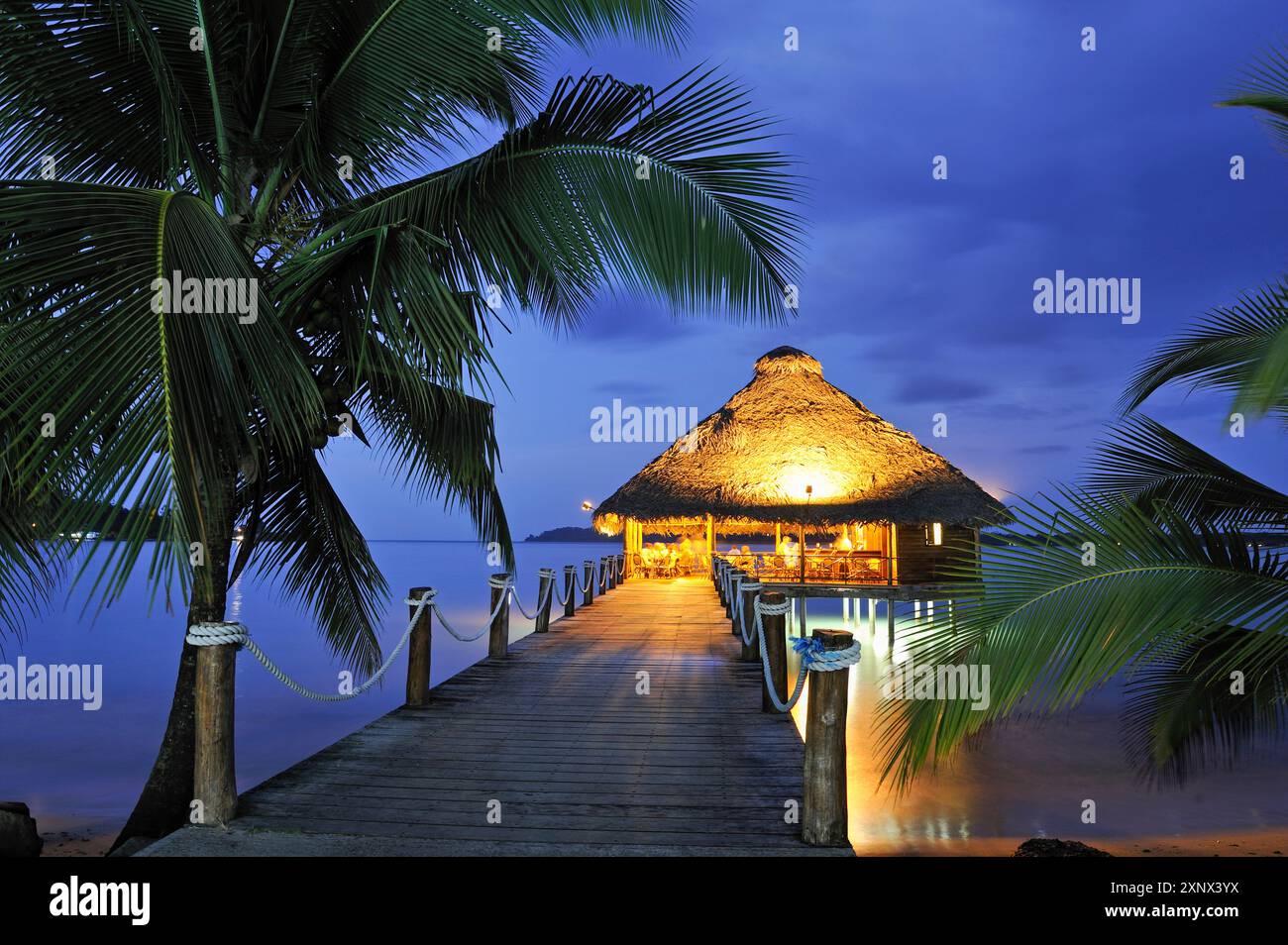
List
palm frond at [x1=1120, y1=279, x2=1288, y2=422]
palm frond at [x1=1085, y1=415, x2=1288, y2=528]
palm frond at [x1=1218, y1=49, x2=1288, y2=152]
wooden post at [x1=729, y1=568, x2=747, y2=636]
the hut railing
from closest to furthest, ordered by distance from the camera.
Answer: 1. palm frond at [x1=1218, y1=49, x2=1288, y2=152]
2. palm frond at [x1=1120, y1=279, x2=1288, y2=422]
3. palm frond at [x1=1085, y1=415, x2=1288, y2=528]
4. wooden post at [x1=729, y1=568, x2=747, y2=636]
5. the hut railing

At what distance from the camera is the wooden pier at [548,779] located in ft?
11.7

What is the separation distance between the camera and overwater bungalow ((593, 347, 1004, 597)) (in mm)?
18328

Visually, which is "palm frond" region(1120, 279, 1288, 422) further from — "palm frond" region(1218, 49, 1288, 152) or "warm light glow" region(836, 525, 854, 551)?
"warm light glow" region(836, 525, 854, 551)

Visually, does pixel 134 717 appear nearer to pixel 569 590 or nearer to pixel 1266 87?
pixel 569 590

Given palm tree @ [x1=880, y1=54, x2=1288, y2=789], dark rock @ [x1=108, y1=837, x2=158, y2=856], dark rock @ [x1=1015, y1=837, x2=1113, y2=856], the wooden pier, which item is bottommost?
dark rock @ [x1=1015, y1=837, x2=1113, y2=856]

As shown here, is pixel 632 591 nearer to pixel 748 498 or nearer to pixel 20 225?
pixel 748 498

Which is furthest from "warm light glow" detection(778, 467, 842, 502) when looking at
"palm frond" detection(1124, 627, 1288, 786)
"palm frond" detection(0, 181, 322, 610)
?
"palm frond" detection(0, 181, 322, 610)

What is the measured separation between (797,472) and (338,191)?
14.9 m

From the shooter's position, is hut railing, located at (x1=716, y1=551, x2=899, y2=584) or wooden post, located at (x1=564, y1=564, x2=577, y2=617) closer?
wooden post, located at (x1=564, y1=564, x2=577, y2=617)

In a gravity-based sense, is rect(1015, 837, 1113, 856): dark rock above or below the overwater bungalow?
below

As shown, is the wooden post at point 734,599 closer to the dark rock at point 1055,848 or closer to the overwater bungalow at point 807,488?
the dark rock at point 1055,848

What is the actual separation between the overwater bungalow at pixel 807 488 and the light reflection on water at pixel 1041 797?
4479 millimetres

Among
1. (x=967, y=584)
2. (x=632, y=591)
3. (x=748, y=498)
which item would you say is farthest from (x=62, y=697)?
(x=967, y=584)

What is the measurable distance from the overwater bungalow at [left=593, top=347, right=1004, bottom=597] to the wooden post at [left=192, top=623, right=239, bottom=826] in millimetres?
14947
